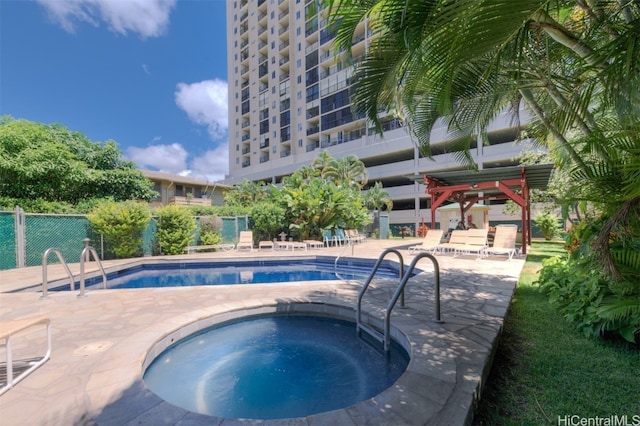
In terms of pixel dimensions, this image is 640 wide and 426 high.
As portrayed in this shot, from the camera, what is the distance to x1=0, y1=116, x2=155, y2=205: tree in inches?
595

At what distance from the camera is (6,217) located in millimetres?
10062

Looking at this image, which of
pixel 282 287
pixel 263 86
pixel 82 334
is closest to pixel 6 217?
pixel 82 334

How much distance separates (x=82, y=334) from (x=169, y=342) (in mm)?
1201

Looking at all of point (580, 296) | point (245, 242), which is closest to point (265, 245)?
point (245, 242)

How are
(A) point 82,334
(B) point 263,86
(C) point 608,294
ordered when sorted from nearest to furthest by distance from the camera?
(C) point 608,294 < (A) point 82,334 < (B) point 263,86

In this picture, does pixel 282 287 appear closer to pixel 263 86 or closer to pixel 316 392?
pixel 316 392

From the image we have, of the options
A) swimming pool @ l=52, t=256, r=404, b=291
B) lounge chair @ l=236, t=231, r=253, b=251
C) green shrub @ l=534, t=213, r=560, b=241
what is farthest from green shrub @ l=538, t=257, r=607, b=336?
green shrub @ l=534, t=213, r=560, b=241

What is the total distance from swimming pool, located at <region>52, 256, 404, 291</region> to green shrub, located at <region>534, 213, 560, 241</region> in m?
15.5

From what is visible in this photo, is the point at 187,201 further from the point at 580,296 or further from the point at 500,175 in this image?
the point at 580,296

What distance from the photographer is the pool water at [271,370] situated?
3188 mm

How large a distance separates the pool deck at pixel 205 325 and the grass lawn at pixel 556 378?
7.2 inches

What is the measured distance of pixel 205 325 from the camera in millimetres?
4812

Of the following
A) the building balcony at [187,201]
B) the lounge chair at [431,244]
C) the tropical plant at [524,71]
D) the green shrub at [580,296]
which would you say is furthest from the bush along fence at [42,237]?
the building balcony at [187,201]

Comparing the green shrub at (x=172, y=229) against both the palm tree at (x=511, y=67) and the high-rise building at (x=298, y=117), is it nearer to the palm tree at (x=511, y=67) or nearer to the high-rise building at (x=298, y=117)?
the palm tree at (x=511, y=67)
